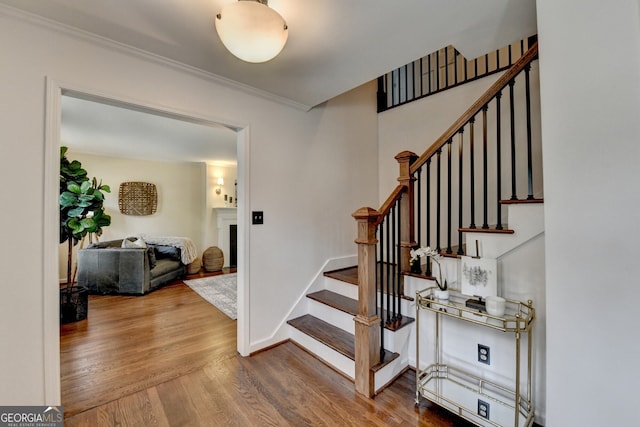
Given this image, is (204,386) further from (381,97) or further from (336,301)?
(381,97)

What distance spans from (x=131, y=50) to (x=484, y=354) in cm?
298

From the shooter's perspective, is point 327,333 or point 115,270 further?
point 115,270

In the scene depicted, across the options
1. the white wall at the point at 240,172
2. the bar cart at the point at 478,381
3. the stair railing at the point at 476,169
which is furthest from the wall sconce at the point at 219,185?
the bar cart at the point at 478,381

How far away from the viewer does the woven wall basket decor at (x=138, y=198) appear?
522 cm

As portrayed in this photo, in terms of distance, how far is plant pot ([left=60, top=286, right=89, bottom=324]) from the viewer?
9.57 ft

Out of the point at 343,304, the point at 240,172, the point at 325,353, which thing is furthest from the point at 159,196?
the point at 325,353

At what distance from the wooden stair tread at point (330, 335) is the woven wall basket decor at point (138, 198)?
182 inches

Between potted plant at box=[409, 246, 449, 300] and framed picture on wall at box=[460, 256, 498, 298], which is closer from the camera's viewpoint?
framed picture on wall at box=[460, 256, 498, 298]

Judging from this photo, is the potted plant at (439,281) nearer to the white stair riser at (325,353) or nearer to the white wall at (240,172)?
the white stair riser at (325,353)

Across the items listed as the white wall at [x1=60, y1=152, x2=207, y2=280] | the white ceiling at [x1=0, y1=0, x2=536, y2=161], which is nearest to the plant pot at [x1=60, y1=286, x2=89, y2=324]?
the white wall at [x1=60, y1=152, x2=207, y2=280]

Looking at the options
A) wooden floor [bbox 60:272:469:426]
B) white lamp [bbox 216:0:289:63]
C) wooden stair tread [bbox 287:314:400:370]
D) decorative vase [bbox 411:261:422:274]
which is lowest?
wooden floor [bbox 60:272:469:426]

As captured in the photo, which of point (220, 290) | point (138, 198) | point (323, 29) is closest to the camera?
point (323, 29)

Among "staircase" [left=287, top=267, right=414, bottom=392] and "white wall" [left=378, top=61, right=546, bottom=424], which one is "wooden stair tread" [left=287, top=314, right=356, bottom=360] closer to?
"staircase" [left=287, top=267, right=414, bottom=392]

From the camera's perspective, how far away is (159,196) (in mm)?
5633
